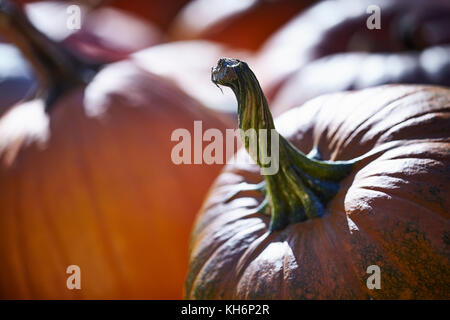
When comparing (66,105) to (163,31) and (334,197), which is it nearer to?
(334,197)

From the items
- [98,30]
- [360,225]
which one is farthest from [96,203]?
[98,30]

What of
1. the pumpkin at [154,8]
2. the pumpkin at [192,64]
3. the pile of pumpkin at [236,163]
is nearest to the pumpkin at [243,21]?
the pile of pumpkin at [236,163]

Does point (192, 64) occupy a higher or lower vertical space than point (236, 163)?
higher

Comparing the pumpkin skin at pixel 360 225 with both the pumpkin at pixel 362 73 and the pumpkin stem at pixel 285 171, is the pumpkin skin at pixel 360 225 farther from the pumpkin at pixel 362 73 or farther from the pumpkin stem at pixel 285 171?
the pumpkin at pixel 362 73

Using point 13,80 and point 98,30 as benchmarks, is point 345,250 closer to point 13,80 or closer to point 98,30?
point 13,80

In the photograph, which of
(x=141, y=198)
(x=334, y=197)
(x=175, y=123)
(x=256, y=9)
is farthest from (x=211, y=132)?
(x=256, y=9)

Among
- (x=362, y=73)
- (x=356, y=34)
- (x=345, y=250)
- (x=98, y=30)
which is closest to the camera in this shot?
(x=345, y=250)

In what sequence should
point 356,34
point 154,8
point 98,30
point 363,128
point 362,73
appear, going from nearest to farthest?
point 363,128 < point 362,73 < point 356,34 < point 98,30 < point 154,8

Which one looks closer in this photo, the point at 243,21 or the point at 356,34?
the point at 356,34

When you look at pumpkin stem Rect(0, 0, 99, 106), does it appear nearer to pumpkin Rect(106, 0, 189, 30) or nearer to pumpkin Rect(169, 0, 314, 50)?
pumpkin Rect(169, 0, 314, 50)
